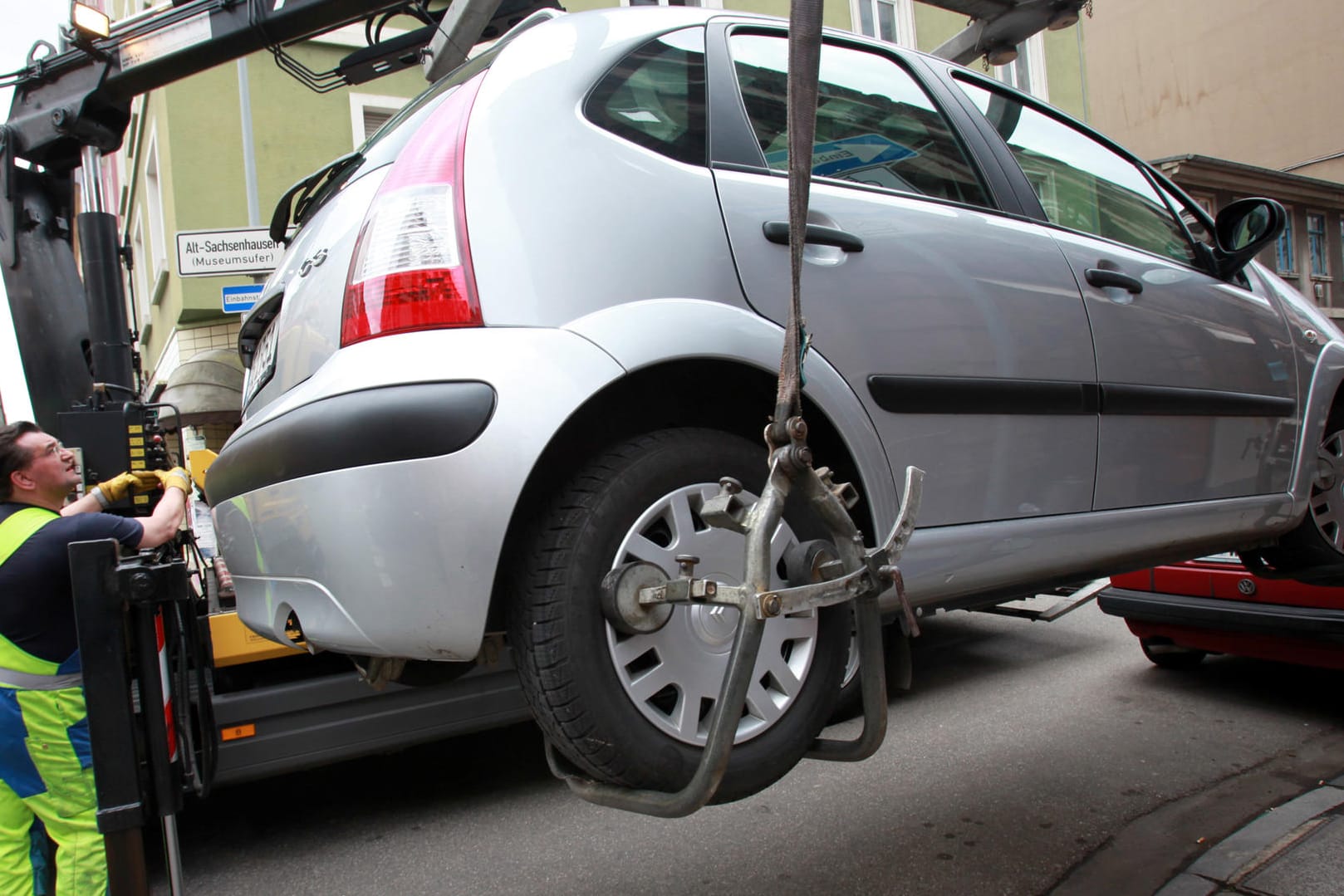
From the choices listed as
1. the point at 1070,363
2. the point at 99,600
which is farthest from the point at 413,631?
the point at 1070,363

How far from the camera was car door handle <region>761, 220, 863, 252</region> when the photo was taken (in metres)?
1.57

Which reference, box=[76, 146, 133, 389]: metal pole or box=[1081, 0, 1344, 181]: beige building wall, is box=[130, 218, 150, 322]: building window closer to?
box=[76, 146, 133, 389]: metal pole

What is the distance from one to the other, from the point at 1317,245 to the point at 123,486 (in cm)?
2012

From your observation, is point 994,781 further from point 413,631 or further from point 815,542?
point 413,631

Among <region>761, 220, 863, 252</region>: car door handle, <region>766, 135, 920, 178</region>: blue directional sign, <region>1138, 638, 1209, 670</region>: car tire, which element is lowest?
<region>1138, 638, 1209, 670</region>: car tire

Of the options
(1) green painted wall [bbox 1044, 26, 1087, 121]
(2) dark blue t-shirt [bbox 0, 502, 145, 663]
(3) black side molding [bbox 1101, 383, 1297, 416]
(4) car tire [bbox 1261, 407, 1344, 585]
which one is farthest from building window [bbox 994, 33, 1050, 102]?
(2) dark blue t-shirt [bbox 0, 502, 145, 663]

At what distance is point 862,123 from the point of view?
6.34 ft

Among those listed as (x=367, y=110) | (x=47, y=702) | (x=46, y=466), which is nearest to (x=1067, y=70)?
(x=367, y=110)

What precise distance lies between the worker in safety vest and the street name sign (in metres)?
3.30

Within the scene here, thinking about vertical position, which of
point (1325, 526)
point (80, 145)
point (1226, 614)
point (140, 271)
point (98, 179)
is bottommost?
point (1226, 614)

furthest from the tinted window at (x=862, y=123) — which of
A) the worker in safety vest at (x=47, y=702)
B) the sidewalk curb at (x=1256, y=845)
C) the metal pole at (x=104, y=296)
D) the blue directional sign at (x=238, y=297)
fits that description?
the blue directional sign at (x=238, y=297)

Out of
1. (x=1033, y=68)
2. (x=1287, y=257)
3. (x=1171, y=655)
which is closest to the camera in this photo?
(x=1171, y=655)

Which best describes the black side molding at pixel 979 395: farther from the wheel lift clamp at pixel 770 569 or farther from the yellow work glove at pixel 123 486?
the yellow work glove at pixel 123 486

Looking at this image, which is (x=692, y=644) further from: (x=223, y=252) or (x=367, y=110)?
(x=367, y=110)
